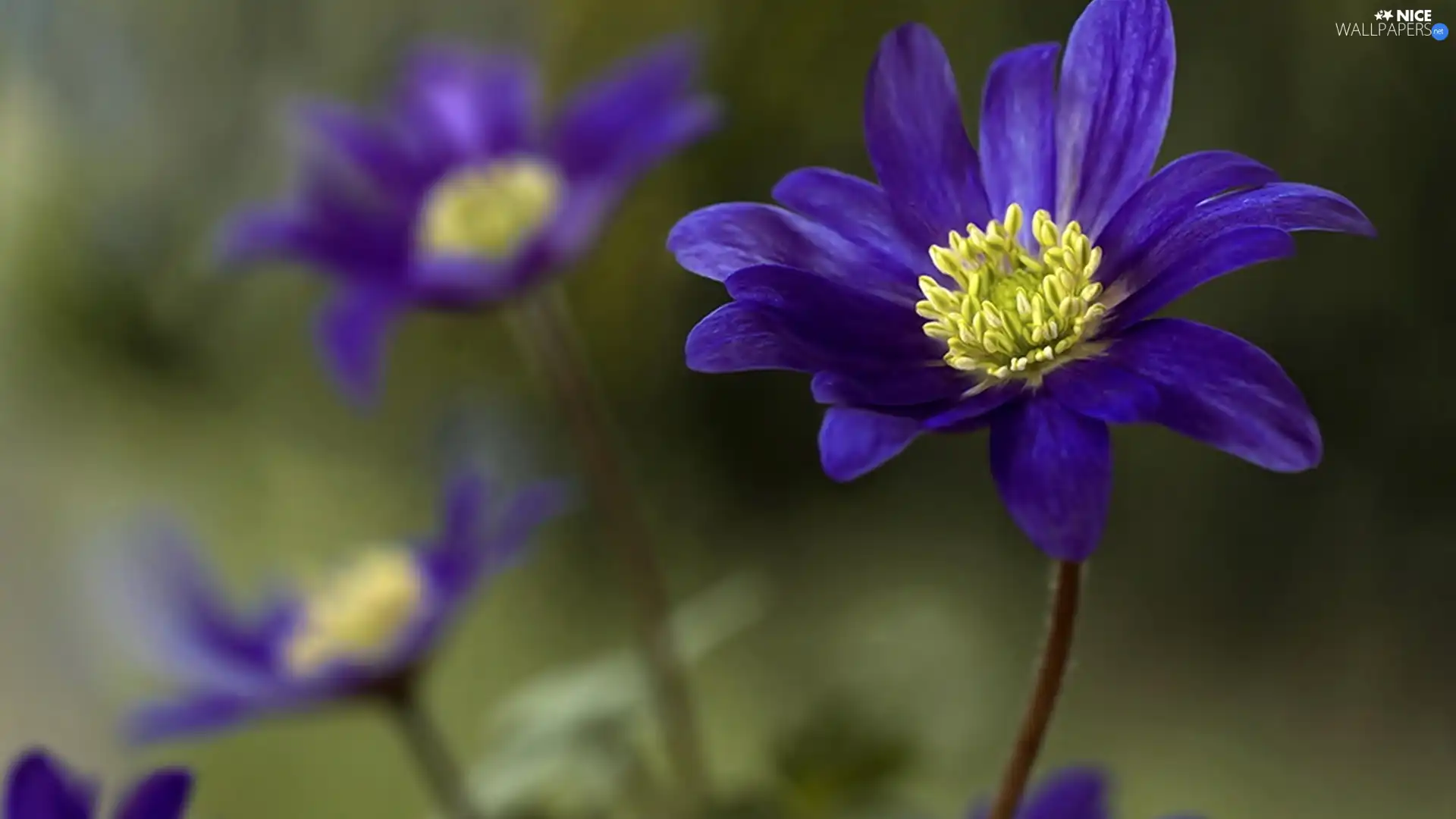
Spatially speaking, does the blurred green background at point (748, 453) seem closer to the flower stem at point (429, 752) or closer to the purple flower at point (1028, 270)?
the flower stem at point (429, 752)

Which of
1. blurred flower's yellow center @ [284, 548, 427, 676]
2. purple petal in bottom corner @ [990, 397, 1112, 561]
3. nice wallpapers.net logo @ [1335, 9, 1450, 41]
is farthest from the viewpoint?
blurred flower's yellow center @ [284, 548, 427, 676]

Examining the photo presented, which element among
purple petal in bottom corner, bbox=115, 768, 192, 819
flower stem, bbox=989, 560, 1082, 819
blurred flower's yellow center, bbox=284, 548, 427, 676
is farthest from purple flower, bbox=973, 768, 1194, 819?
blurred flower's yellow center, bbox=284, 548, 427, 676

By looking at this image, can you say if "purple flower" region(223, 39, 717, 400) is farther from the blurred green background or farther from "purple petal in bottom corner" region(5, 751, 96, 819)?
"purple petal in bottom corner" region(5, 751, 96, 819)

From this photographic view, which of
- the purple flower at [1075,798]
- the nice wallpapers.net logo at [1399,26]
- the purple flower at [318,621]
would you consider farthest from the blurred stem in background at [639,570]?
the nice wallpapers.net logo at [1399,26]

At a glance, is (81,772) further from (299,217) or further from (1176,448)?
(1176,448)

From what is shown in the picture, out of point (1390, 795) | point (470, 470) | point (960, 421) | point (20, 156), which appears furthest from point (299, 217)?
point (1390, 795)

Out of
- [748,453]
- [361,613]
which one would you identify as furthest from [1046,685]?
[748,453]
